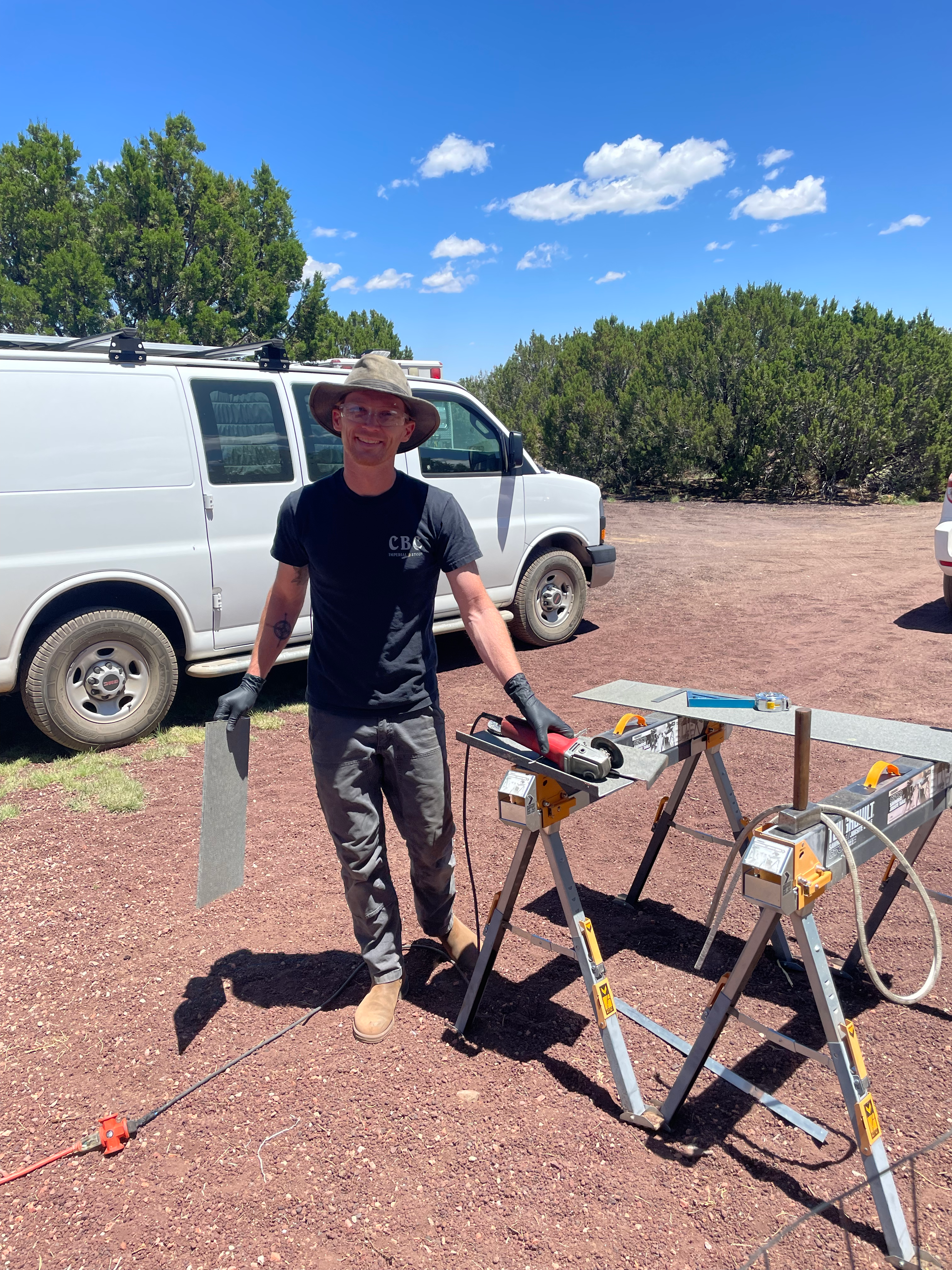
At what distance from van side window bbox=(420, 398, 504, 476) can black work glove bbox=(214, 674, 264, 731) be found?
4.10 metres

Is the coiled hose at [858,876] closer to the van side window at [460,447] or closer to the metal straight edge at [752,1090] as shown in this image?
the metal straight edge at [752,1090]

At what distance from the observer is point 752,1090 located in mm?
2457

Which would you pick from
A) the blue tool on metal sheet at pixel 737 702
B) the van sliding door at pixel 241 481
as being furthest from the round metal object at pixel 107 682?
the blue tool on metal sheet at pixel 737 702

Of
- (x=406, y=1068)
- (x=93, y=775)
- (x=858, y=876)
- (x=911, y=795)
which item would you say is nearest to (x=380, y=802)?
(x=406, y=1068)

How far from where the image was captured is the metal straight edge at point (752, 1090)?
2.39m

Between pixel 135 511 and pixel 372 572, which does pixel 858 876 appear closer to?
pixel 372 572

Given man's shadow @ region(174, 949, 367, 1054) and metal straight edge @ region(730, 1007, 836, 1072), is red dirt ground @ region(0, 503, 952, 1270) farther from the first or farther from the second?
metal straight edge @ region(730, 1007, 836, 1072)

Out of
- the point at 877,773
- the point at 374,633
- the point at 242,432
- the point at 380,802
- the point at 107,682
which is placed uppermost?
the point at 242,432

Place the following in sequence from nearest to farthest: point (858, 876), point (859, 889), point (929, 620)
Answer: point (859, 889), point (858, 876), point (929, 620)

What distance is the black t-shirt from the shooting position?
2750 mm

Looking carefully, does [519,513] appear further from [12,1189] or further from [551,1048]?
[12,1189]

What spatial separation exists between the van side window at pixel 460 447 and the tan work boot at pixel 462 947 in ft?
13.9

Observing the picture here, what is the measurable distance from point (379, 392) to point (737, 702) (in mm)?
1589

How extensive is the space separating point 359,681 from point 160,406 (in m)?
3.46
